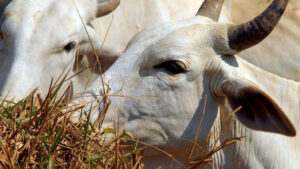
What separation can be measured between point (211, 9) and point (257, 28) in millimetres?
812

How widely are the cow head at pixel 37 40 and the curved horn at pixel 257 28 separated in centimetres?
166

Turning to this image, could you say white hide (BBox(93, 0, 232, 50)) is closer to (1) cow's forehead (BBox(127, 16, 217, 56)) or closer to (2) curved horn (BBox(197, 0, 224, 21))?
(2) curved horn (BBox(197, 0, 224, 21))

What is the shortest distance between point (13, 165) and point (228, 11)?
4815 mm

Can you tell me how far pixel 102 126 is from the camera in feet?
13.8

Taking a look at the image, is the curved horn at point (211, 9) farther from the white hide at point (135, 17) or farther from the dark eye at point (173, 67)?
the white hide at point (135, 17)

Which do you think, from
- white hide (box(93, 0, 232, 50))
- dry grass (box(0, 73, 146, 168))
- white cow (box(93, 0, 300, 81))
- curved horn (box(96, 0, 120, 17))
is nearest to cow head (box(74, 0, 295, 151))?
dry grass (box(0, 73, 146, 168))

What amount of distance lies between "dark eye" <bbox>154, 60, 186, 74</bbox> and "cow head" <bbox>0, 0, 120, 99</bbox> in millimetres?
1409

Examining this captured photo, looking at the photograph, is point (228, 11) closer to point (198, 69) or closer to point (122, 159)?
point (198, 69)

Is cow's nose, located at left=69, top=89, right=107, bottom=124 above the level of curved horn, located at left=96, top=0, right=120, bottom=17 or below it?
above

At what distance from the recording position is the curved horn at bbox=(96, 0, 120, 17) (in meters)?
→ 6.02

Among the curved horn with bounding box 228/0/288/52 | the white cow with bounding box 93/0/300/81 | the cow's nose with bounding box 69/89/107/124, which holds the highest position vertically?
the curved horn with bounding box 228/0/288/52

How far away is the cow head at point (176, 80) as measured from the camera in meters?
4.16

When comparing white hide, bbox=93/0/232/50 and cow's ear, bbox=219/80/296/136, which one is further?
white hide, bbox=93/0/232/50

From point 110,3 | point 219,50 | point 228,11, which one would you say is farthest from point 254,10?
point 219,50
